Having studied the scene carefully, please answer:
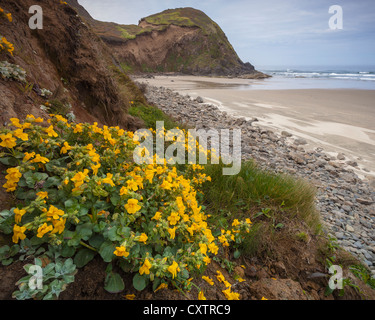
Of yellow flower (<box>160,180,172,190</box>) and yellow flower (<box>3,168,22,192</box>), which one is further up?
yellow flower (<box>3,168,22,192</box>)

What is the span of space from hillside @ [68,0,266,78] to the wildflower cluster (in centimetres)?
5607

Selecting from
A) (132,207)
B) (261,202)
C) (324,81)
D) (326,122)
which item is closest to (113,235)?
(132,207)

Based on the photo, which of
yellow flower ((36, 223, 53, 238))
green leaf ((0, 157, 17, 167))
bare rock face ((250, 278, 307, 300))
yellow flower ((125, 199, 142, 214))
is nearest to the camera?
yellow flower ((36, 223, 53, 238))

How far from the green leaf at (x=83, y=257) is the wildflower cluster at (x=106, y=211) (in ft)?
0.04

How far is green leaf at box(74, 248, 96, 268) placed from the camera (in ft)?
5.11

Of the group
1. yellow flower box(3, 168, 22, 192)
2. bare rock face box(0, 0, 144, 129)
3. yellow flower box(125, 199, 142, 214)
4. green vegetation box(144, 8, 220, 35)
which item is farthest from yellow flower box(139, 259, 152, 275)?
green vegetation box(144, 8, 220, 35)

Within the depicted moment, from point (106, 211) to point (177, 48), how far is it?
63.8m

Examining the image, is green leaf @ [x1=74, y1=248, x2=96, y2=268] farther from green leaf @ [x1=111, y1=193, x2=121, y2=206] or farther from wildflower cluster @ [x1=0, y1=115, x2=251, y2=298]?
green leaf @ [x1=111, y1=193, x2=121, y2=206]

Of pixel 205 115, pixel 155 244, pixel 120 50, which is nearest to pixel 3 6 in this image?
pixel 155 244

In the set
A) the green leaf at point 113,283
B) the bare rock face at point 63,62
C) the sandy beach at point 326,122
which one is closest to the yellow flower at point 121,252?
the green leaf at point 113,283

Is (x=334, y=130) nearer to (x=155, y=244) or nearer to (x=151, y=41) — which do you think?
(x=155, y=244)

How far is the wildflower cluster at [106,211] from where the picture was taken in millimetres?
1500

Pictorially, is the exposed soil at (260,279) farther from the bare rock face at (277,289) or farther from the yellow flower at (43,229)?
the yellow flower at (43,229)
